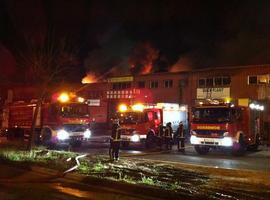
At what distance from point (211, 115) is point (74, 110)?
24.9ft

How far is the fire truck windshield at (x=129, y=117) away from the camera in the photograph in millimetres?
20766

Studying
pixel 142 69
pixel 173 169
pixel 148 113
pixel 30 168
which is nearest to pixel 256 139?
pixel 148 113

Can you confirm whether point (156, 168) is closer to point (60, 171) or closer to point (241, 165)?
point (60, 171)

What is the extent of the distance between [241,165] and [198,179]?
4.50m

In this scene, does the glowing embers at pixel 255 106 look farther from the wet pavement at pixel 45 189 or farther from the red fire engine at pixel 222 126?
the wet pavement at pixel 45 189

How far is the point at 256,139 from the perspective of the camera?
19766 millimetres

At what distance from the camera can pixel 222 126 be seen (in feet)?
56.7

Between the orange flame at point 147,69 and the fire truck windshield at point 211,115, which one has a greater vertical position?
the orange flame at point 147,69

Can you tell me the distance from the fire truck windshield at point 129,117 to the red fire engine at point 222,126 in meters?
3.54

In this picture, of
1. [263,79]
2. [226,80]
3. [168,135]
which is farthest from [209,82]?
[168,135]

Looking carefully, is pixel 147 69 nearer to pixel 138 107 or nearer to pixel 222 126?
pixel 138 107

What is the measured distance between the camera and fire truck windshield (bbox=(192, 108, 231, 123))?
1745 cm

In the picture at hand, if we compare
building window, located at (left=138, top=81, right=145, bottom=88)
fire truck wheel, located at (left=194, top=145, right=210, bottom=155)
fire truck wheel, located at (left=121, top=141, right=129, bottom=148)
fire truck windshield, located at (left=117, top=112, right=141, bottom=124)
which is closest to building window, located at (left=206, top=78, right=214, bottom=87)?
building window, located at (left=138, top=81, right=145, bottom=88)

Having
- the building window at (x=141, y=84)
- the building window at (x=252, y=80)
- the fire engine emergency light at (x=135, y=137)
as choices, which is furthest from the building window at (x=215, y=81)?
the fire engine emergency light at (x=135, y=137)
